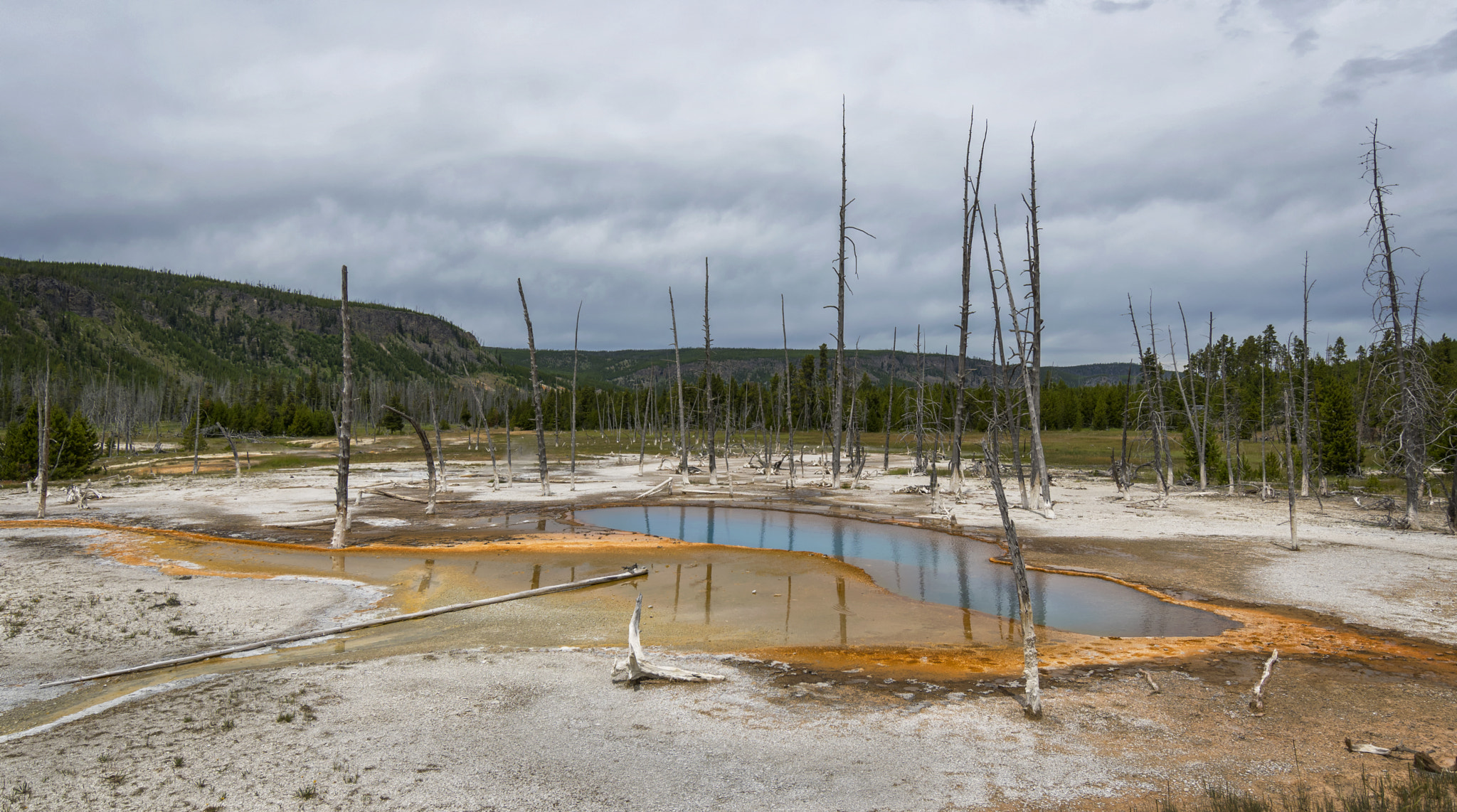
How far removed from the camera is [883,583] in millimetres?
17484

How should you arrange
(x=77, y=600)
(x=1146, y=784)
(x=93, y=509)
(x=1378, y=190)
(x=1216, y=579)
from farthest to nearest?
(x=93, y=509), (x=1378, y=190), (x=1216, y=579), (x=77, y=600), (x=1146, y=784)

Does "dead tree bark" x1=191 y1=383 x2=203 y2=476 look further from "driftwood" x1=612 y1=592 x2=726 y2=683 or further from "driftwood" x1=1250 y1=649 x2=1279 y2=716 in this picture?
"driftwood" x1=1250 y1=649 x2=1279 y2=716

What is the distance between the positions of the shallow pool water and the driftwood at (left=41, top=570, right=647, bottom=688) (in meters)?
6.23

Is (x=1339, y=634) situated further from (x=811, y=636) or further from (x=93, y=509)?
(x=93, y=509)

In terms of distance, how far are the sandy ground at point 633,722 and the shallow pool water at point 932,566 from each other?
1.73 meters

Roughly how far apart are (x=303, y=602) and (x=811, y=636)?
1041cm

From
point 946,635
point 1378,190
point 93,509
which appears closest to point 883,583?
point 946,635

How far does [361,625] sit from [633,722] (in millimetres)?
7086

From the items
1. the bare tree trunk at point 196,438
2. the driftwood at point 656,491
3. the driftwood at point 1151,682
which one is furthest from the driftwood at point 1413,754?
the bare tree trunk at point 196,438

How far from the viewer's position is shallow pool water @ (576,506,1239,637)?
1395cm

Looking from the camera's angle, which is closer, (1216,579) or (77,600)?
(77,600)

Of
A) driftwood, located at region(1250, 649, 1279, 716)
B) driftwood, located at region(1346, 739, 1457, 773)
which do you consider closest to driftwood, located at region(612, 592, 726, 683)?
driftwood, located at region(1250, 649, 1279, 716)

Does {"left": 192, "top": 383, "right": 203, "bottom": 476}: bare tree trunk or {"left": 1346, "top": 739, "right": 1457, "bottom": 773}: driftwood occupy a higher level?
{"left": 192, "top": 383, "right": 203, "bottom": 476}: bare tree trunk

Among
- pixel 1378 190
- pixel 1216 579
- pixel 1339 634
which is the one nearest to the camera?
pixel 1339 634
